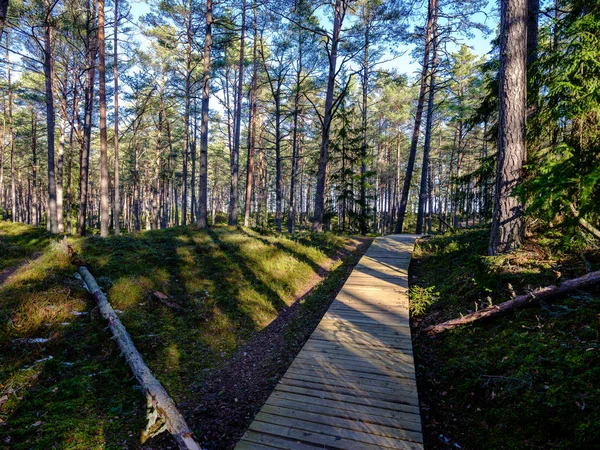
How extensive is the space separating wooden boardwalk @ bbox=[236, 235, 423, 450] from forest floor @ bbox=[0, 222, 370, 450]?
81 centimetres

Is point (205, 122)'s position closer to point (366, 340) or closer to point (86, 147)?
point (86, 147)

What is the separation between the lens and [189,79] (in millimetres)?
22578

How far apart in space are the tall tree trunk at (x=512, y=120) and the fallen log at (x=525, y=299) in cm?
173

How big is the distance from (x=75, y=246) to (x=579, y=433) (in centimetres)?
1207

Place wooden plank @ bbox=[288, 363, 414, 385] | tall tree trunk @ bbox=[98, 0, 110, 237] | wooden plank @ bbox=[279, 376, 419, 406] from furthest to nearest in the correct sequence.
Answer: tall tree trunk @ bbox=[98, 0, 110, 237], wooden plank @ bbox=[288, 363, 414, 385], wooden plank @ bbox=[279, 376, 419, 406]

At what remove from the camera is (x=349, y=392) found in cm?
381

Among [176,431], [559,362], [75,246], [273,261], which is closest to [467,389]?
[559,362]

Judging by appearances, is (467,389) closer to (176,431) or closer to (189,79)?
(176,431)

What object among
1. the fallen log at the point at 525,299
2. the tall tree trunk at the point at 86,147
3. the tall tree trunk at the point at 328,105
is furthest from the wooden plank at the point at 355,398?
the tall tree trunk at the point at 86,147

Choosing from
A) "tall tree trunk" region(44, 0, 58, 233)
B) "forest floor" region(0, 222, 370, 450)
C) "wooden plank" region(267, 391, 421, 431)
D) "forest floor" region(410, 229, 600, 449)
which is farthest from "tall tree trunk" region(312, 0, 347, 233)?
"tall tree trunk" region(44, 0, 58, 233)

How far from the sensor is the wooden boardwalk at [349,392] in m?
3.07

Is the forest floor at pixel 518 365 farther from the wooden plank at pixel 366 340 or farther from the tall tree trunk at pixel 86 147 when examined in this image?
the tall tree trunk at pixel 86 147

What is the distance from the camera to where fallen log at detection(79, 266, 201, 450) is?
334 cm

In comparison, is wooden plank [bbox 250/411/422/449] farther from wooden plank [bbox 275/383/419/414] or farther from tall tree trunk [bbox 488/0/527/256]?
tall tree trunk [bbox 488/0/527/256]
